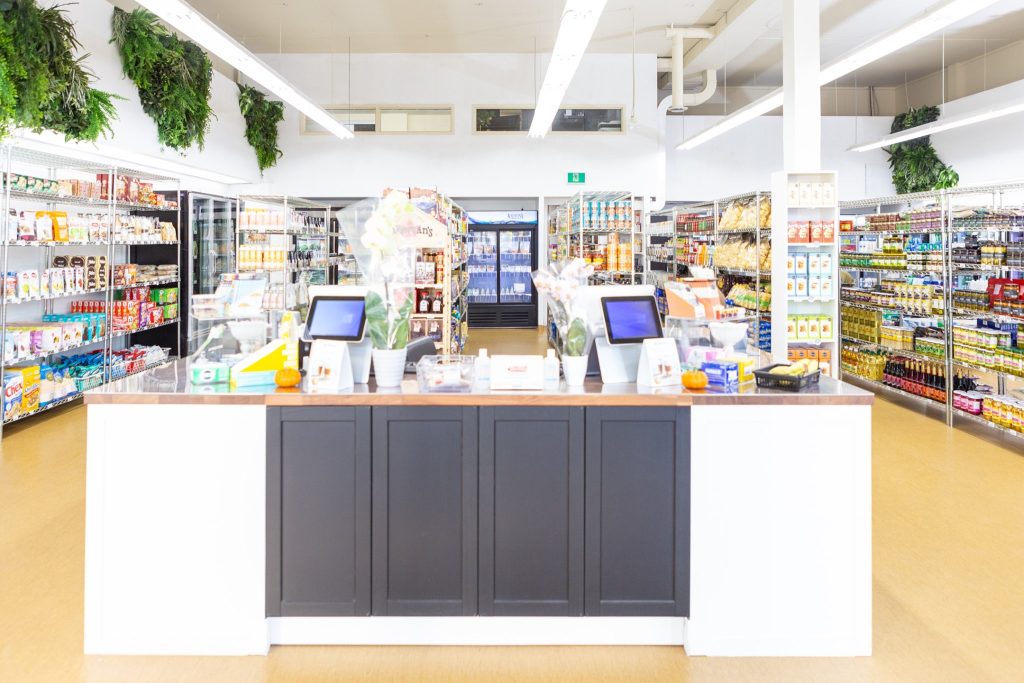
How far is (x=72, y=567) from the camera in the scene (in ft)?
12.8

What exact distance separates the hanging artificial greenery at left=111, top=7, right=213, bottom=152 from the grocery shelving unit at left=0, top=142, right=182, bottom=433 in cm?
90

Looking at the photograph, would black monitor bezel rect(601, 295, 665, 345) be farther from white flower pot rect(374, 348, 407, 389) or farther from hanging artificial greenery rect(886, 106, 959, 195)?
hanging artificial greenery rect(886, 106, 959, 195)

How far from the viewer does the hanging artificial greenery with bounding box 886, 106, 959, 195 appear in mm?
14703

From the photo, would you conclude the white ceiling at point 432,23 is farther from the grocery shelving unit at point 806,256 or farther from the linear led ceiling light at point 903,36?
the grocery shelving unit at point 806,256

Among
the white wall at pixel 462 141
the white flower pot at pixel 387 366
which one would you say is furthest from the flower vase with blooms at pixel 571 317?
the white wall at pixel 462 141

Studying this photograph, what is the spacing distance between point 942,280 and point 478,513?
613cm

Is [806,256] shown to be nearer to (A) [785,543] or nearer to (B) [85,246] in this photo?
(A) [785,543]

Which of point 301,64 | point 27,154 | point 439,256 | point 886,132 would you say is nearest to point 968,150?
point 886,132

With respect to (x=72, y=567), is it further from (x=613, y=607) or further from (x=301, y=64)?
(x=301, y=64)

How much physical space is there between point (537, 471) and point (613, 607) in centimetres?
60

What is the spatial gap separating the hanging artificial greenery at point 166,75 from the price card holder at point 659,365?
27.7 feet

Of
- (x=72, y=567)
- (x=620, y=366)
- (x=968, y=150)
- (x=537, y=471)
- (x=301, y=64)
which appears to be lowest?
(x=72, y=567)

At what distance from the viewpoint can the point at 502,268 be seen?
52.2 ft

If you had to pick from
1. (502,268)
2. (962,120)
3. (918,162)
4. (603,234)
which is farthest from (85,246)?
(918,162)
